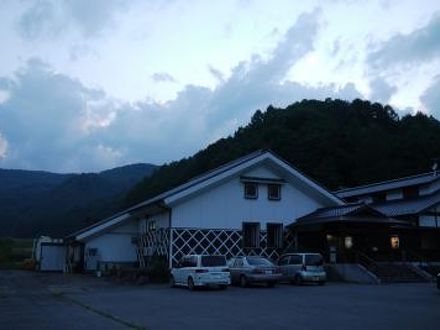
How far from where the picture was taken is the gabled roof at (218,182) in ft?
108

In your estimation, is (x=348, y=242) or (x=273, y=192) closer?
(x=348, y=242)

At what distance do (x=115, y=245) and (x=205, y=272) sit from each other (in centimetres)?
1650

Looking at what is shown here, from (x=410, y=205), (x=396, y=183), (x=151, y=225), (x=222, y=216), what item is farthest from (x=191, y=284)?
(x=396, y=183)

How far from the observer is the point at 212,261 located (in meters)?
24.9

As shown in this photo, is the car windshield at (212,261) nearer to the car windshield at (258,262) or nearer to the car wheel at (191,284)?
the car wheel at (191,284)

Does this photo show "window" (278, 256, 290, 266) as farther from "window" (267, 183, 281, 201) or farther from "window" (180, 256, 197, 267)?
"window" (267, 183, 281, 201)

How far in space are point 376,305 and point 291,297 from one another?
377 cm

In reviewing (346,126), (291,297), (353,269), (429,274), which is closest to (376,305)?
(291,297)

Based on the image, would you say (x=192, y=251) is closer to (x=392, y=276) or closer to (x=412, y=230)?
(x=392, y=276)

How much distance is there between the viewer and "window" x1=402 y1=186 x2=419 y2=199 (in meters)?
45.0

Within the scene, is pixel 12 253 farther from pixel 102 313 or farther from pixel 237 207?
pixel 102 313

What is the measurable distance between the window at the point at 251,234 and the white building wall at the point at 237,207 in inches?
12.3

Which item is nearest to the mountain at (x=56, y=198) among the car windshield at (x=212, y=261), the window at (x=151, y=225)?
the window at (x=151, y=225)

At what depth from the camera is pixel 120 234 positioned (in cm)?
3975
